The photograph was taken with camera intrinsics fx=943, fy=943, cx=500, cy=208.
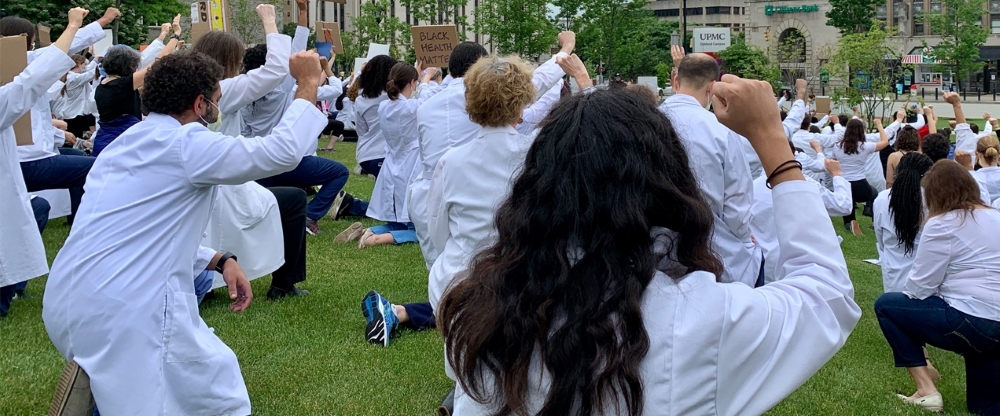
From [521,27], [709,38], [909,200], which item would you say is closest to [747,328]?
[909,200]

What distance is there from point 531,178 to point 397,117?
8.26 meters

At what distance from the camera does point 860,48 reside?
33.4 metres

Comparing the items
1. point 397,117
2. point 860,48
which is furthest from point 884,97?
point 397,117

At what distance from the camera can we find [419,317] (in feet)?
20.3

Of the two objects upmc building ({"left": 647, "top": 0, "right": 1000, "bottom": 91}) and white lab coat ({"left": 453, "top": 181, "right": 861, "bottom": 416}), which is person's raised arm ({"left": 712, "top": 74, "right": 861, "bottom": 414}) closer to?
white lab coat ({"left": 453, "top": 181, "right": 861, "bottom": 416})

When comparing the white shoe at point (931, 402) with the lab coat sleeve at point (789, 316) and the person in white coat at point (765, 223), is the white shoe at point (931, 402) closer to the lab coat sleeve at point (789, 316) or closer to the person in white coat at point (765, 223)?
the person in white coat at point (765, 223)

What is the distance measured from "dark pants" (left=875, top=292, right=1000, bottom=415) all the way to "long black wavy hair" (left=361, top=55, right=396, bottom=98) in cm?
621

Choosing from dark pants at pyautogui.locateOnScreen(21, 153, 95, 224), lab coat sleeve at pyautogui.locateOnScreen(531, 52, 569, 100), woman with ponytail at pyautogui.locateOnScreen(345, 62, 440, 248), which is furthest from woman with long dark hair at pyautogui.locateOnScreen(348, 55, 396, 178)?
lab coat sleeve at pyautogui.locateOnScreen(531, 52, 569, 100)

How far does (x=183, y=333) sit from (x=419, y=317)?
2.61m

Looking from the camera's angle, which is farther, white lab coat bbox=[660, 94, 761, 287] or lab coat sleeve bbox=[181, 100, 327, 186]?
white lab coat bbox=[660, 94, 761, 287]

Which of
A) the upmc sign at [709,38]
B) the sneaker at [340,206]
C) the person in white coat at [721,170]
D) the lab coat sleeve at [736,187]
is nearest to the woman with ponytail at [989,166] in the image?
the person in white coat at [721,170]

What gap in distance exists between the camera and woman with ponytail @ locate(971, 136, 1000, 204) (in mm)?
9117

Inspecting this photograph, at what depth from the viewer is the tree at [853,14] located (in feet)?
232

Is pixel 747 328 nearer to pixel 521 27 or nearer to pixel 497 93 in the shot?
pixel 497 93
